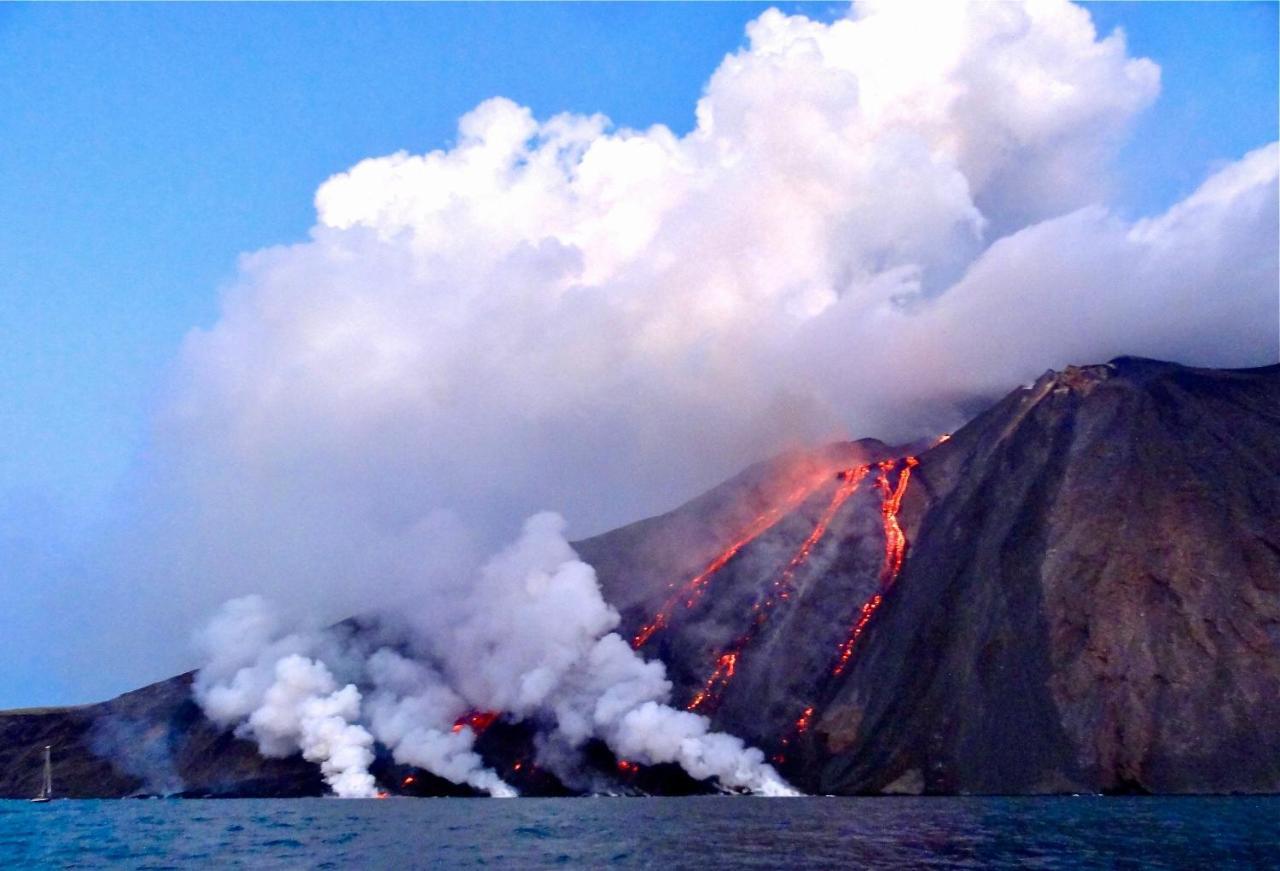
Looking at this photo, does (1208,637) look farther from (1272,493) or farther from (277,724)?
(277,724)

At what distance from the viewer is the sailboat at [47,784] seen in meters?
136

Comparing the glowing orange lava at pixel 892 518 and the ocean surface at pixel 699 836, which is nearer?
the ocean surface at pixel 699 836

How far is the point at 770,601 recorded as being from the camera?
5448 inches

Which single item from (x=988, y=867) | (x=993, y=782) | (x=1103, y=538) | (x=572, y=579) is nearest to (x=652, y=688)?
(x=572, y=579)

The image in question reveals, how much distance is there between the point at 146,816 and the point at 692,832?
5294cm

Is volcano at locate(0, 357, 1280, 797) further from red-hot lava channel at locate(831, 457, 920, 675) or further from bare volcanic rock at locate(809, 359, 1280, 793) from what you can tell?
red-hot lava channel at locate(831, 457, 920, 675)

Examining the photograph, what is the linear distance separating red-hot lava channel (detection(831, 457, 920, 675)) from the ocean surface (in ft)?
116

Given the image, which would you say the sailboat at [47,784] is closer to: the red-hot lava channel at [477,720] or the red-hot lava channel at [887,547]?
the red-hot lava channel at [477,720]

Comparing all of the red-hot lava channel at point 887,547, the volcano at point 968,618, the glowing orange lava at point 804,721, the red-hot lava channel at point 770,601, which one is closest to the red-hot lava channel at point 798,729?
the glowing orange lava at point 804,721

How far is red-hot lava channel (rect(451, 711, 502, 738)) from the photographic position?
443 ft

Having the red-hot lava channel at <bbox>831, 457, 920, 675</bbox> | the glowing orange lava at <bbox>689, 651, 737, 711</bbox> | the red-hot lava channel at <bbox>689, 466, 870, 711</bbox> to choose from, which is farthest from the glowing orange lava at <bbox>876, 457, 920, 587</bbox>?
the glowing orange lava at <bbox>689, 651, 737, 711</bbox>

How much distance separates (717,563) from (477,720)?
35.1 meters

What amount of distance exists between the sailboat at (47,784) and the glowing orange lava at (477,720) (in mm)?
46236

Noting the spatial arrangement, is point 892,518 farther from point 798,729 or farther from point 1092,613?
point 1092,613
